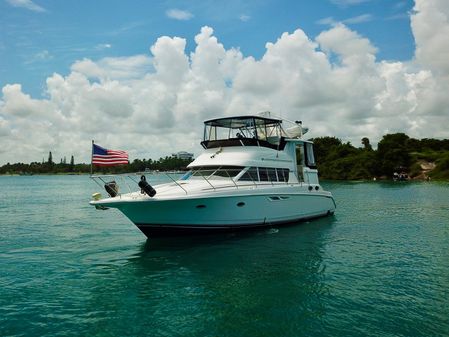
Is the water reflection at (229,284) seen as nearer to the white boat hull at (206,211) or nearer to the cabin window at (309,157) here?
the white boat hull at (206,211)

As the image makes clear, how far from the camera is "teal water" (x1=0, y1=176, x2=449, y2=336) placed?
8445 millimetres

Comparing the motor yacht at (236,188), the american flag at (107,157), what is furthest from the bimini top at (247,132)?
the american flag at (107,157)

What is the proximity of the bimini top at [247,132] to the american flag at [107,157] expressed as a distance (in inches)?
284

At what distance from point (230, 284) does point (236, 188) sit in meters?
6.39

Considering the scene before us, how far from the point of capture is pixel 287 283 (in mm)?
11289

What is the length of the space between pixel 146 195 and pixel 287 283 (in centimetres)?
688

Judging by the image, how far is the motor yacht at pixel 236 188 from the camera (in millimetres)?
15562

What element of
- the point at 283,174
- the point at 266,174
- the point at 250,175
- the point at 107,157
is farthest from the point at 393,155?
the point at 107,157

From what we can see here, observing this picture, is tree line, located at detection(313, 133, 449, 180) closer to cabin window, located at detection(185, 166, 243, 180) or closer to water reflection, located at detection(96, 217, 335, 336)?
cabin window, located at detection(185, 166, 243, 180)

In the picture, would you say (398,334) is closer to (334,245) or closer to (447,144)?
(334,245)

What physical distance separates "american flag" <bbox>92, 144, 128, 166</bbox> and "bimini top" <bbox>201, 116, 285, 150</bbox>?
7.21m

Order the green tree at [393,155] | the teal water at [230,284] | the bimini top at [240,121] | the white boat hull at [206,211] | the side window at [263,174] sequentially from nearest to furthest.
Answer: the teal water at [230,284]
the white boat hull at [206,211]
the side window at [263,174]
the bimini top at [240,121]
the green tree at [393,155]

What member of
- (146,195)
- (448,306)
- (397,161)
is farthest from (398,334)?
(397,161)

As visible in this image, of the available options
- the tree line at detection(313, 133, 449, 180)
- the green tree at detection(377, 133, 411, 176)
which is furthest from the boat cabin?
the green tree at detection(377, 133, 411, 176)
